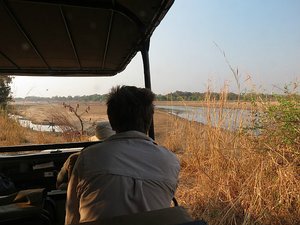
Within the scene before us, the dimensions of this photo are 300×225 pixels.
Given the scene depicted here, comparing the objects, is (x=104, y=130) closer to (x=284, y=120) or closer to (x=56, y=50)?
(x=56, y=50)

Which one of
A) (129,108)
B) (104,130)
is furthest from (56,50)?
(129,108)

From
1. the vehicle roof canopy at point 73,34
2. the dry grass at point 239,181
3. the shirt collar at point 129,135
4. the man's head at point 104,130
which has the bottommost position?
the dry grass at point 239,181

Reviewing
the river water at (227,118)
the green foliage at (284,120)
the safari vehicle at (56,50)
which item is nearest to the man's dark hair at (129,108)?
the safari vehicle at (56,50)

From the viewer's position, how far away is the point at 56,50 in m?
3.02

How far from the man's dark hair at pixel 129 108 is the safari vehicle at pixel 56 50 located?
41 cm

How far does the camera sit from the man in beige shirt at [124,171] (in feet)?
4.53

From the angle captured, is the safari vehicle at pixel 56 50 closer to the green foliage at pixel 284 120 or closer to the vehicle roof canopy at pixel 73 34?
the vehicle roof canopy at pixel 73 34

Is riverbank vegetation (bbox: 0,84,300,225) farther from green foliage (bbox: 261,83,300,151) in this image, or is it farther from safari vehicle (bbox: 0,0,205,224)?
safari vehicle (bbox: 0,0,205,224)

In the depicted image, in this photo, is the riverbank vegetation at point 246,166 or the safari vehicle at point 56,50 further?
the riverbank vegetation at point 246,166

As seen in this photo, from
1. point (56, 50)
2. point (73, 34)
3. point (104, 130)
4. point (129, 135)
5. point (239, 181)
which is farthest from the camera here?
point (239, 181)

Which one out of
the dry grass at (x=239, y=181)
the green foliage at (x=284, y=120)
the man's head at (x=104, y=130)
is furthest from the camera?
the green foliage at (x=284, y=120)

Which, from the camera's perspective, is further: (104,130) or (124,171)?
(104,130)

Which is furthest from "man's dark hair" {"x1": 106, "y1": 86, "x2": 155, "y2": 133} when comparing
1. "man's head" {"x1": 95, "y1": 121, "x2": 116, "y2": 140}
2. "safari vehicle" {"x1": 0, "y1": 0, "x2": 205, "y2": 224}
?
"man's head" {"x1": 95, "y1": 121, "x2": 116, "y2": 140}

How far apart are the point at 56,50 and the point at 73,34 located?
446mm
